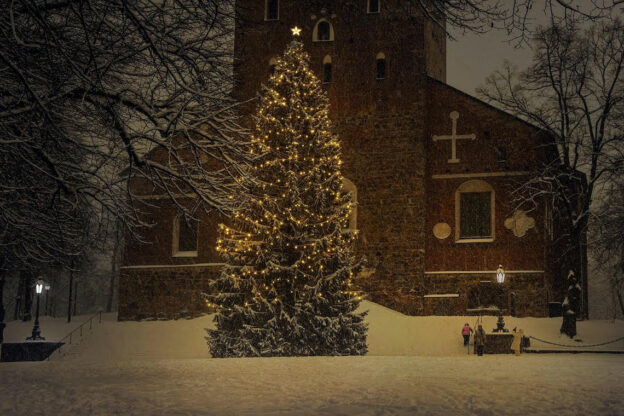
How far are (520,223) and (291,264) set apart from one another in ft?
36.6

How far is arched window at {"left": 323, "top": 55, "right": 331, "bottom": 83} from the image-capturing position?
3145cm

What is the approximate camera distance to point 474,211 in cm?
3045

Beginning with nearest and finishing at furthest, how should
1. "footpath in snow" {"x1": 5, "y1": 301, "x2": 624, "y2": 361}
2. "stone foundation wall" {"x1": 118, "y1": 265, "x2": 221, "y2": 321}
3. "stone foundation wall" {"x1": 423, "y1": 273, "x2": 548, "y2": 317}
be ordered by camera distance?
1. "footpath in snow" {"x1": 5, "y1": 301, "x2": 624, "y2": 361}
2. "stone foundation wall" {"x1": 423, "y1": 273, "x2": 548, "y2": 317}
3. "stone foundation wall" {"x1": 118, "y1": 265, "x2": 221, "y2": 321}

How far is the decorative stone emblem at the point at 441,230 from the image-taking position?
99.4 feet

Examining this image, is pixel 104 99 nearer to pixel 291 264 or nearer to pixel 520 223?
pixel 291 264

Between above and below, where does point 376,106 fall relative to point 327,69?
below

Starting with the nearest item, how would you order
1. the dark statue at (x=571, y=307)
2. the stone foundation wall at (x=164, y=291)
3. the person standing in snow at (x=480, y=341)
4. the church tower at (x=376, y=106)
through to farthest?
the person standing in snow at (x=480, y=341) → the dark statue at (x=571, y=307) → the church tower at (x=376, y=106) → the stone foundation wall at (x=164, y=291)

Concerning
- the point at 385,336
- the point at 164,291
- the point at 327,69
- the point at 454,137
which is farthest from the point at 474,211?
the point at 164,291

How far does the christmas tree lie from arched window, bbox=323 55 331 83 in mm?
8958

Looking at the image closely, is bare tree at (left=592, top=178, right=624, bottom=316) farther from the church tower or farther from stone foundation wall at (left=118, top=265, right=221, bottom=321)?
stone foundation wall at (left=118, top=265, right=221, bottom=321)

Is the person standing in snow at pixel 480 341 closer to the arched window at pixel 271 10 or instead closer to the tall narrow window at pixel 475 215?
the tall narrow window at pixel 475 215

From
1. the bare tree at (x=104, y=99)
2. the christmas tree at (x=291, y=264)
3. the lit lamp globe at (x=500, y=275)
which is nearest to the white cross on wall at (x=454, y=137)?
the lit lamp globe at (x=500, y=275)

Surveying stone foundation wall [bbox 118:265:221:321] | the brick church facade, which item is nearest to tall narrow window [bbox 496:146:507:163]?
the brick church facade

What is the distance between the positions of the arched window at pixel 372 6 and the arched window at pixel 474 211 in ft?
25.4
